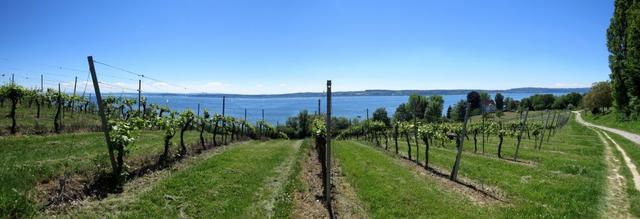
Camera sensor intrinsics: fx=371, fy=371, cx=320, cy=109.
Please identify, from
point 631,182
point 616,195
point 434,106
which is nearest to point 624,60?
point 631,182

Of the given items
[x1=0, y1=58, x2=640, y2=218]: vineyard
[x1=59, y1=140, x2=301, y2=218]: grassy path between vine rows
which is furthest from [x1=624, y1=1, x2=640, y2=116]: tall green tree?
[x1=59, y1=140, x2=301, y2=218]: grassy path between vine rows

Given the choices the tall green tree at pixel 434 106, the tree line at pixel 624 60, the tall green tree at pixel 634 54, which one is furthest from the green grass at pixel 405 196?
the tall green tree at pixel 434 106

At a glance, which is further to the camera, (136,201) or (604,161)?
(604,161)

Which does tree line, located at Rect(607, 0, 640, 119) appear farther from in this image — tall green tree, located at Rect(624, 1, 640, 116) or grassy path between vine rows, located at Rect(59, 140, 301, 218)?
grassy path between vine rows, located at Rect(59, 140, 301, 218)

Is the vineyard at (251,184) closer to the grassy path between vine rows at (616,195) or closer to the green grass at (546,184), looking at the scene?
the green grass at (546,184)

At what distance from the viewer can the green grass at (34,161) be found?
31.3ft

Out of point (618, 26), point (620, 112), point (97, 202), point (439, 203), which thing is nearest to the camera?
point (97, 202)

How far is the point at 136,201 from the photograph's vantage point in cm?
1127

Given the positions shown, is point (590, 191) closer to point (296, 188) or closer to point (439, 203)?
point (439, 203)

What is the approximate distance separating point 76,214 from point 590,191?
18.7 m

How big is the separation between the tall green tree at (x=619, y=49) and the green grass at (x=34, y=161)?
69283mm

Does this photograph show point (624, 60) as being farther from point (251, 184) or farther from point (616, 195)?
point (251, 184)

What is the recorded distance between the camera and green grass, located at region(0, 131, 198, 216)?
9.53 m

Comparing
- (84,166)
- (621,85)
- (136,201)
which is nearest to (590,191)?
(136,201)
